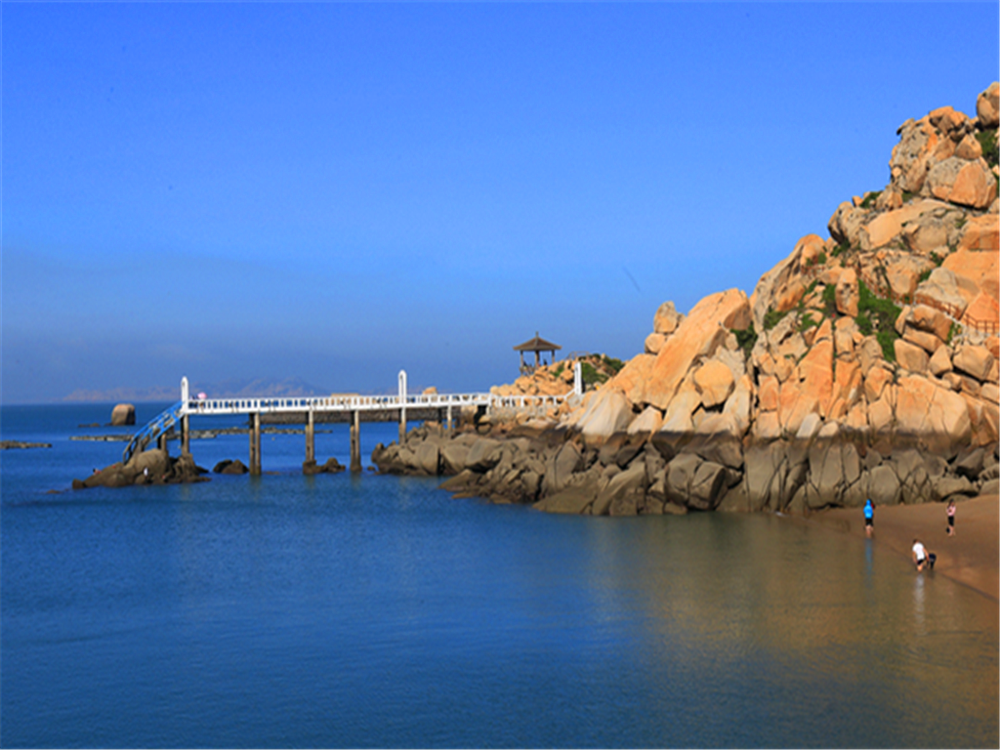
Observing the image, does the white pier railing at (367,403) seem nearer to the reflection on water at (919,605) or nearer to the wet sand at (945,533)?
the wet sand at (945,533)

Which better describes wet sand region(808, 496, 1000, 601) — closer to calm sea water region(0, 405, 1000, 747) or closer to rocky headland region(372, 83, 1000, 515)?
calm sea water region(0, 405, 1000, 747)

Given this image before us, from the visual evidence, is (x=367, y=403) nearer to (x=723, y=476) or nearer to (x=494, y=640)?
(x=723, y=476)

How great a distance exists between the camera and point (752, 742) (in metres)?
18.6

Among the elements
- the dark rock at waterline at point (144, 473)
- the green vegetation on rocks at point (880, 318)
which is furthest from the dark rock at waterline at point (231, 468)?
the green vegetation on rocks at point (880, 318)

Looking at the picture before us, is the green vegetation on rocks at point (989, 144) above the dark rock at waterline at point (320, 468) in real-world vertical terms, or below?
above

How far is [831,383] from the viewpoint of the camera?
51438 millimetres

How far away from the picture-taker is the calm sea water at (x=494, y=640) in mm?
19984

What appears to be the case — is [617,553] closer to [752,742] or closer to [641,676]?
[641,676]

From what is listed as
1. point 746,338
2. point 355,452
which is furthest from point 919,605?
point 355,452

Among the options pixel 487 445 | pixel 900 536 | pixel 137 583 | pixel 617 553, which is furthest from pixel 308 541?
pixel 900 536

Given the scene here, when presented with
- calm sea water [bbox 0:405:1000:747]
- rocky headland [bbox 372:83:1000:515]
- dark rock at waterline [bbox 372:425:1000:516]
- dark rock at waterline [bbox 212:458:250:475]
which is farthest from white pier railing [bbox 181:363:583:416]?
calm sea water [bbox 0:405:1000:747]

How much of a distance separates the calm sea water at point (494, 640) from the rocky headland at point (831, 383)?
15.0 feet

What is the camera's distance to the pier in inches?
2889

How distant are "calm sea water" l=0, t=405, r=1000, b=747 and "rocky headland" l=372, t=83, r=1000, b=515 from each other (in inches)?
180
